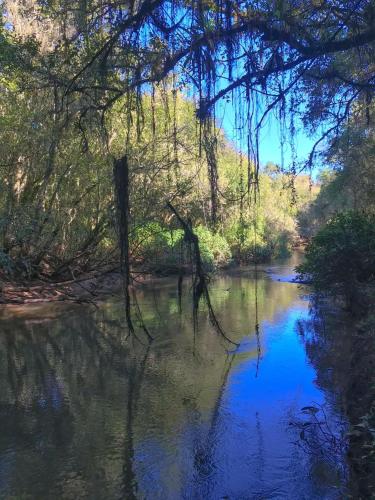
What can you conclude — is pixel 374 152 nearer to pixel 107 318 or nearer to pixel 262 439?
pixel 107 318

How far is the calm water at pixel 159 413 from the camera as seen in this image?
5484mm

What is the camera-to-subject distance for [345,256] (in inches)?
457

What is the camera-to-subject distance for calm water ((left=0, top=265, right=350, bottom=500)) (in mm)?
5484

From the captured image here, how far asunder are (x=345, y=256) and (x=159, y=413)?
20.9ft

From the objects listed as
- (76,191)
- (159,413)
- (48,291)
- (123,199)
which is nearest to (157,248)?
(76,191)

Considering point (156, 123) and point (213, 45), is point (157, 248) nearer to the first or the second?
point (156, 123)

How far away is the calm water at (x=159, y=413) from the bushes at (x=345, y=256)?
181 cm

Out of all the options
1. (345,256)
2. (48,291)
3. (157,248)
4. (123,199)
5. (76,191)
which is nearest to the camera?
(123,199)

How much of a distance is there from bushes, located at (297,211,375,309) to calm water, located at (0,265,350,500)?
5.93 ft

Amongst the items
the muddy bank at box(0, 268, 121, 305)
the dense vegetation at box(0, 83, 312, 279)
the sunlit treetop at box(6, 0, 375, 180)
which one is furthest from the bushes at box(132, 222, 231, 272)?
the sunlit treetop at box(6, 0, 375, 180)

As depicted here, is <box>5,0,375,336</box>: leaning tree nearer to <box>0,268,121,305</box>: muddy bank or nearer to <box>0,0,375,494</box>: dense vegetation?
<box>0,0,375,494</box>: dense vegetation

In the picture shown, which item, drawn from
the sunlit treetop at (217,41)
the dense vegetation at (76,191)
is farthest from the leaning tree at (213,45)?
the dense vegetation at (76,191)

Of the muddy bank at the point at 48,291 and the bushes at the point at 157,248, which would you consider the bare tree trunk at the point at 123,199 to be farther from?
the muddy bank at the point at 48,291

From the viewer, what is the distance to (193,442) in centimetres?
650
